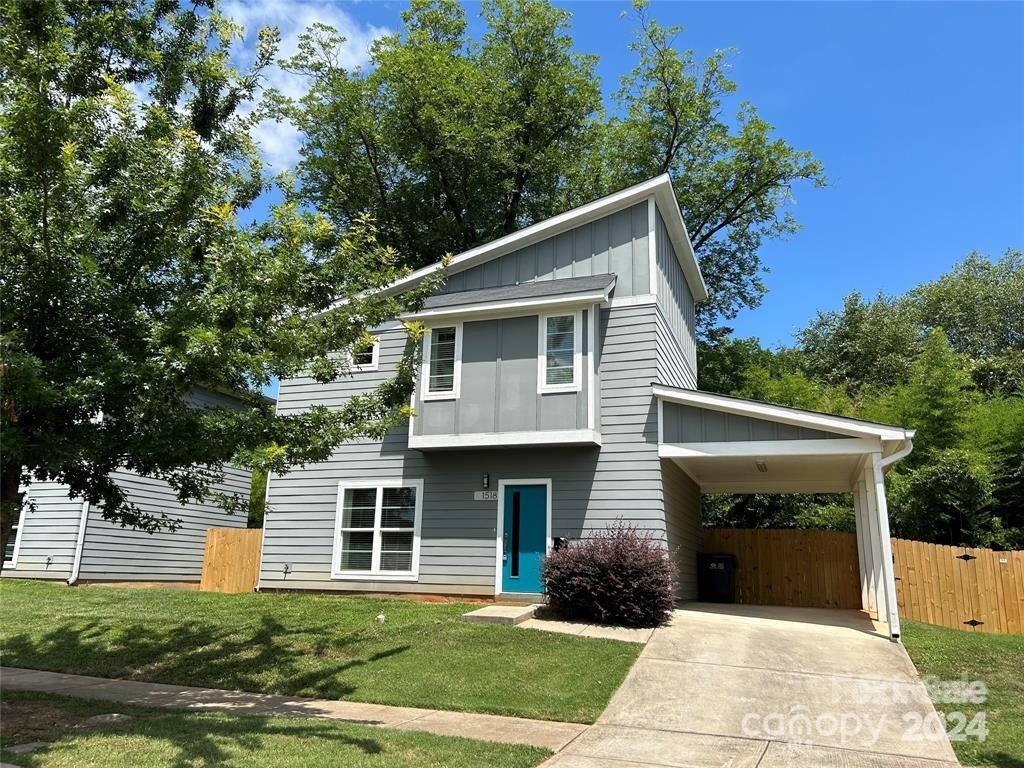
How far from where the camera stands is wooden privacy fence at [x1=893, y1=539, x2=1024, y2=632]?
11.7m

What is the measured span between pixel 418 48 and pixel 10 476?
21095 millimetres

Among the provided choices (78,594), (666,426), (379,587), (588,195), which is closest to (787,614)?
(666,426)

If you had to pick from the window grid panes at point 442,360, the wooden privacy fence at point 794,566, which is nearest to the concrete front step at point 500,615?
the window grid panes at point 442,360

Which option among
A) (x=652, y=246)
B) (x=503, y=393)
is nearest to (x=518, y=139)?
(x=652, y=246)

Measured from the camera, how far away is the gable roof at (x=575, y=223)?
527 inches

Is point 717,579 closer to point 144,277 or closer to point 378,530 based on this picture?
point 378,530

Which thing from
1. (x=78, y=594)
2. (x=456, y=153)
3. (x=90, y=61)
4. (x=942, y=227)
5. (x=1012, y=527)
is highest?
(x=456, y=153)

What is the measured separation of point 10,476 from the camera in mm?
6145

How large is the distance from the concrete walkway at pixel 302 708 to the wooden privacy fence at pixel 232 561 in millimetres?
6634

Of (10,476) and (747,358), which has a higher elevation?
(747,358)

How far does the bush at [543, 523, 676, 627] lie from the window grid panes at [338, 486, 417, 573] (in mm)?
3646

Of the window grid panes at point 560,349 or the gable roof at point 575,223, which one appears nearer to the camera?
the window grid panes at point 560,349

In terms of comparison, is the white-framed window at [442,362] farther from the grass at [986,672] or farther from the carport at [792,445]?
the grass at [986,672]

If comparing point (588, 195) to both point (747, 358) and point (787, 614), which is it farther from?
point (787, 614)
